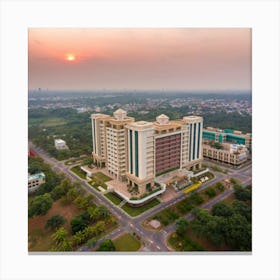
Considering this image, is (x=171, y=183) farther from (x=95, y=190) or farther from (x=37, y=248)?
(x=37, y=248)

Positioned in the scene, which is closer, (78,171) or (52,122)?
(78,171)

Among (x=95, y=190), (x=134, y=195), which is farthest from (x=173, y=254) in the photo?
(x=95, y=190)

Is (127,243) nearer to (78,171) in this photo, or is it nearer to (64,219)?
(64,219)

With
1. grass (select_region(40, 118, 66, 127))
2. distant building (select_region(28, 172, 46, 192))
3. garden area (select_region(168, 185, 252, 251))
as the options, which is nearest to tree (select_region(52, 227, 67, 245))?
garden area (select_region(168, 185, 252, 251))

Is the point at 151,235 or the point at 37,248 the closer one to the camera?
the point at 37,248

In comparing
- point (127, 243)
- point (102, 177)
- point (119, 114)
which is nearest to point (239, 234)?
point (127, 243)

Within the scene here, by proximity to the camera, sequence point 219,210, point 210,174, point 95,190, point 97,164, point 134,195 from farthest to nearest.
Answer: point 97,164, point 210,174, point 95,190, point 134,195, point 219,210
